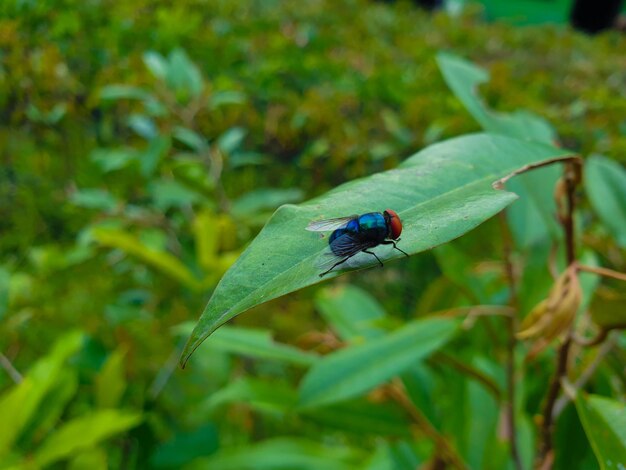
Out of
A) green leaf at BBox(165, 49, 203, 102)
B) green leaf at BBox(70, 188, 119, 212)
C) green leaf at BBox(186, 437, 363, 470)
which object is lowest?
green leaf at BBox(186, 437, 363, 470)

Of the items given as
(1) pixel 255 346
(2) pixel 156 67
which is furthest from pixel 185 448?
(2) pixel 156 67

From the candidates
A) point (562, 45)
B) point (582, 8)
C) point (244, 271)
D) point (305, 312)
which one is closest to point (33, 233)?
point (305, 312)

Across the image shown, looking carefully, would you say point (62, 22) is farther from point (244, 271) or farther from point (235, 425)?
point (244, 271)

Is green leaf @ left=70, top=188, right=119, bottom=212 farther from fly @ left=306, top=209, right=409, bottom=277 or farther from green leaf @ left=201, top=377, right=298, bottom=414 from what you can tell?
fly @ left=306, top=209, right=409, bottom=277

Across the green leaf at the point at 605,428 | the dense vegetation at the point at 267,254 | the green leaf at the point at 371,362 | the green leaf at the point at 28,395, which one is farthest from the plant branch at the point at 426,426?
the green leaf at the point at 28,395

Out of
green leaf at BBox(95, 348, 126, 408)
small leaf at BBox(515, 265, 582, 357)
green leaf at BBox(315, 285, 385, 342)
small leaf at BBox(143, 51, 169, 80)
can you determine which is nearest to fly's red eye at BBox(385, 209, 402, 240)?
small leaf at BBox(515, 265, 582, 357)

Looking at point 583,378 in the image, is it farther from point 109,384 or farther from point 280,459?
point 109,384

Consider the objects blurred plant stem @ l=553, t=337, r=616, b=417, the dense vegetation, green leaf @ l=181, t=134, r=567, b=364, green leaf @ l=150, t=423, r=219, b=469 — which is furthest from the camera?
green leaf @ l=150, t=423, r=219, b=469
